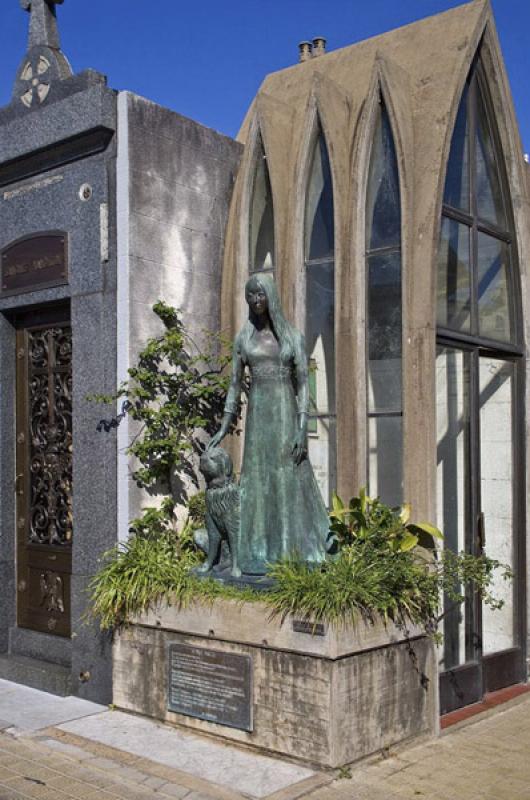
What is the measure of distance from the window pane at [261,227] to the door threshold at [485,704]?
4.05 m

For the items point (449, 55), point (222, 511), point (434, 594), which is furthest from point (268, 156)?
point (434, 594)

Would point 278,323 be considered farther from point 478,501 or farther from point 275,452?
point 478,501

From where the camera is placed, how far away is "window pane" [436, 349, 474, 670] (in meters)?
7.56

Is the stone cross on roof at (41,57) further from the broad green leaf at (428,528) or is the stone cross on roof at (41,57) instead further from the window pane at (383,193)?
the broad green leaf at (428,528)

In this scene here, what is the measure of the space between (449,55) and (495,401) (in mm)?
3079

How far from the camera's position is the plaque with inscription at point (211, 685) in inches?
248

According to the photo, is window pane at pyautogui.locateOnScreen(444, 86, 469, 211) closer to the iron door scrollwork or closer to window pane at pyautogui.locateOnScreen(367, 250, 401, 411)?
window pane at pyautogui.locateOnScreen(367, 250, 401, 411)

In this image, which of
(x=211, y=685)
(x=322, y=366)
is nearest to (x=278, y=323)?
(x=322, y=366)

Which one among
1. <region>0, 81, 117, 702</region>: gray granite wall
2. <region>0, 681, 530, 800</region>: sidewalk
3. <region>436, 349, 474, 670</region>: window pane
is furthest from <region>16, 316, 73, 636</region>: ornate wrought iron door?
<region>436, 349, 474, 670</region>: window pane

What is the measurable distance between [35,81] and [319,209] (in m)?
2.88

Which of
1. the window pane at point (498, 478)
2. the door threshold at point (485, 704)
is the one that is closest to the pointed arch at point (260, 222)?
the window pane at point (498, 478)

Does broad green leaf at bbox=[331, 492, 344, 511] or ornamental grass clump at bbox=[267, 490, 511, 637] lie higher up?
broad green leaf at bbox=[331, 492, 344, 511]

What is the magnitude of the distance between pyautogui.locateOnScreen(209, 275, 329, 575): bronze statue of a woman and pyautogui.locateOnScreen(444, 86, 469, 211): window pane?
197 cm

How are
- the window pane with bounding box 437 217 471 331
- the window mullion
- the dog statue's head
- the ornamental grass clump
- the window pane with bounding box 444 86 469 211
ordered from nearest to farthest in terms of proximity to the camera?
the ornamental grass clump
the dog statue's head
the window pane with bounding box 437 217 471 331
the window pane with bounding box 444 86 469 211
the window mullion
